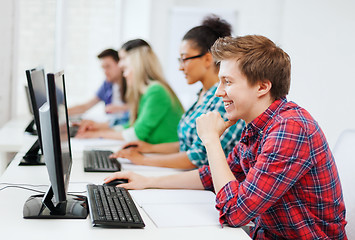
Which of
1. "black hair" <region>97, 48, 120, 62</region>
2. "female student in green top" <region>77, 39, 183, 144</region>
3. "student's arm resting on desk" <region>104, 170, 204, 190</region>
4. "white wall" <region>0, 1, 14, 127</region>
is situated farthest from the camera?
"black hair" <region>97, 48, 120, 62</region>

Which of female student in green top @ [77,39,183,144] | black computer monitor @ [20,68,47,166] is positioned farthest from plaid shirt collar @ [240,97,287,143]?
female student in green top @ [77,39,183,144]

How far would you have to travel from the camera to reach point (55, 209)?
1.24 meters

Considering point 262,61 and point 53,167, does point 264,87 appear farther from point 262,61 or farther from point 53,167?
point 53,167

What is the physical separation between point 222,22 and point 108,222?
132cm

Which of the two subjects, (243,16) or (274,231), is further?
(243,16)

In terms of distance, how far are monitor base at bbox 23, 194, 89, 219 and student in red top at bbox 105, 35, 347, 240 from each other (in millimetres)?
393

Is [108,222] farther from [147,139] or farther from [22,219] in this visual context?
[147,139]

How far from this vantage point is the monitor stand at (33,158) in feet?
6.00

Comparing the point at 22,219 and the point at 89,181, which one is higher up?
the point at 22,219

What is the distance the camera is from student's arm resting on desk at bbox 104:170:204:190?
5.19 feet

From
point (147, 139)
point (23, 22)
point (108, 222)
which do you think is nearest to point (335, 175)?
point (108, 222)

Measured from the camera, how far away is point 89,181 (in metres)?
1.63

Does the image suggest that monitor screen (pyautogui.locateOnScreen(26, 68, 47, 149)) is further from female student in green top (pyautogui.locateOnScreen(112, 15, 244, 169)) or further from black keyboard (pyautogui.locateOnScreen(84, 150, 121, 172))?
→ female student in green top (pyautogui.locateOnScreen(112, 15, 244, 169))

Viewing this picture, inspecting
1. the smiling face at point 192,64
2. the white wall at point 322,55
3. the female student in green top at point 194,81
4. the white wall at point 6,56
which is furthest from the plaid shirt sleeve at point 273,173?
the white wall at point 322,55
